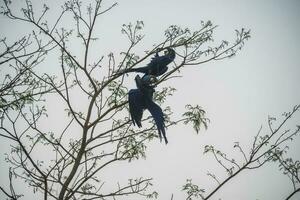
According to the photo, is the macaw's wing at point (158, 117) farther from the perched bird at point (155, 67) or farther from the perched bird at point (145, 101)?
the perched bird at point (155, 67)

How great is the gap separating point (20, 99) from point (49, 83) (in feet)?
2.03

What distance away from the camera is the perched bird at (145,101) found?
402 centimetres

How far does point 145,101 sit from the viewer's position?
13.8 feet

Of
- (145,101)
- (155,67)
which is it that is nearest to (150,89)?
(145,101)

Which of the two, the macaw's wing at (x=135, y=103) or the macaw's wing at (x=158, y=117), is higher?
the macaw's wing at (x=135, y=103)

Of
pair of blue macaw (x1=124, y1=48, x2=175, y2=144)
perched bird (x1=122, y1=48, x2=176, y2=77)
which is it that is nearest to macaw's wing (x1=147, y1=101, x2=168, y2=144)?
pair of blue macaw (x1=124, y1=48, x2=175, y2=144)

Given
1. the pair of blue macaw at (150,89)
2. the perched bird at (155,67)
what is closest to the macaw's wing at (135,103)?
the pair of blue macaw at (150,89)

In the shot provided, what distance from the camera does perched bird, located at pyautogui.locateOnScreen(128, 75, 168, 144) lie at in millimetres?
4020

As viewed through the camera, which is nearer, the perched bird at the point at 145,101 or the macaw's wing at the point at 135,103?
the perched bird at the point at 145,101

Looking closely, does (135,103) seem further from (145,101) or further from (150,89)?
(150,89)

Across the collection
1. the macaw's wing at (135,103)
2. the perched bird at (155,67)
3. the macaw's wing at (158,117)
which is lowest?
the macaw's wing at (158,117)

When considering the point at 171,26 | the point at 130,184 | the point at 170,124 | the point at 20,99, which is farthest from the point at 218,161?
the point at 20,99

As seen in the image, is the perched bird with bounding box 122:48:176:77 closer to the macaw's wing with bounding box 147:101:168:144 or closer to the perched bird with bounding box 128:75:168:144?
the perched bird with bounding box 128:75:168:144

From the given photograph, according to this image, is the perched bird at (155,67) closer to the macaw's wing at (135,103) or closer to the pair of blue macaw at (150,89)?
the pair of blue macaw at (150,89)
